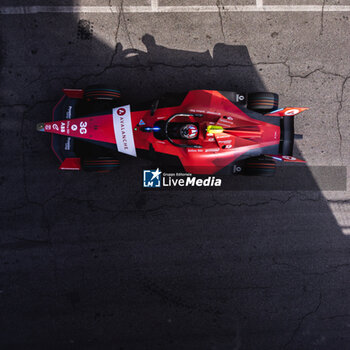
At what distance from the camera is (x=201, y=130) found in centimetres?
390

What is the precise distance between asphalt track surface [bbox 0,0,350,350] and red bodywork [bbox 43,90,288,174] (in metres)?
0.70

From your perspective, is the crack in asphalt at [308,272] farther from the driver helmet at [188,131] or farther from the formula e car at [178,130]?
the driver helmet at [188,131]

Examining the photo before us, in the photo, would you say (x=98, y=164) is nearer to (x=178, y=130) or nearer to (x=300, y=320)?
(x=178, y=130)

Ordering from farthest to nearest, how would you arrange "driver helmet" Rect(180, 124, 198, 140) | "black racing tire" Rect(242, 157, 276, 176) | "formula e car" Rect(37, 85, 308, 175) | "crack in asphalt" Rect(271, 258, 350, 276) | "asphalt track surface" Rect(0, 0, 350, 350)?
"crack in asphalt" Rect(271, 258, 350, 276), "asphalt track surface" Rect(0, 0, 350, 350), "black racing tire" Rect(242, 157, 276, 176), "formula e car" Rect(37, 85, 308, 175), "driver helmet" Rect(180, 124, 198, 140)

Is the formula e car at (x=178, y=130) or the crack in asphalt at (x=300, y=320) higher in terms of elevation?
the formula e car at (x=178, y=130)

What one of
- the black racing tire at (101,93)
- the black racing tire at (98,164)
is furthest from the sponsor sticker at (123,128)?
the black racing tire at (98,164)

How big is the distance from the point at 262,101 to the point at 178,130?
5.09 feet

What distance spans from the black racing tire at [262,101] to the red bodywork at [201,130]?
21 centimetres

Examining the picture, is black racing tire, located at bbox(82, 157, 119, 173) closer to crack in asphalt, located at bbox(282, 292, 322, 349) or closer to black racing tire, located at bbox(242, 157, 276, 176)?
black racing tire, located at bbox(242, 157, 276, 176)

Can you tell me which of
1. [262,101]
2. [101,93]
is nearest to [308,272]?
[262,101]

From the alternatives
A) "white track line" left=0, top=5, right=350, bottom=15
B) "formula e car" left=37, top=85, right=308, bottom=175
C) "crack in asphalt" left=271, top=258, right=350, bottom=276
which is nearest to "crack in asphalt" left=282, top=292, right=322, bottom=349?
"crack in asphalt" left=271, top=258, right=350, bottom=276

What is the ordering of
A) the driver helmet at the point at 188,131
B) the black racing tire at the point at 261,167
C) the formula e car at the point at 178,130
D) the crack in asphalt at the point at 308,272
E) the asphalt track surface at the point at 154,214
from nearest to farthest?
the driver helmet at the point at 188,131 < the formula e car at the point at 178,130 < the black racing tire at the point at 261,167 < the asphalt track surface at the point at 154,214 < the crack in asphalt at the point at 308,272

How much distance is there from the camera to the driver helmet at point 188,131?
12.2 feet

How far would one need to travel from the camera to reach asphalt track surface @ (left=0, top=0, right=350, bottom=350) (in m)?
4.58
